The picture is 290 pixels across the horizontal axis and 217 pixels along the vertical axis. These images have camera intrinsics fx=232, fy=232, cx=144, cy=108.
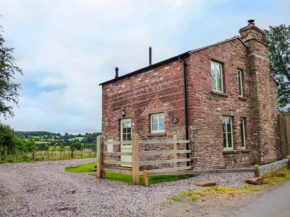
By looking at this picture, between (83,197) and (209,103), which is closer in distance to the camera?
(83,197)

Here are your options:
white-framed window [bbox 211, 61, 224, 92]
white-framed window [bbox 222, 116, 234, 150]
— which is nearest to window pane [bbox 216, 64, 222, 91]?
white-framed window [bbox 211, 61, 224, 92]

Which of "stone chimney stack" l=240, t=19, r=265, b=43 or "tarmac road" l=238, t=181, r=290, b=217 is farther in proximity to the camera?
"stone chimney stack" l=240, t=19, r=265, b=43

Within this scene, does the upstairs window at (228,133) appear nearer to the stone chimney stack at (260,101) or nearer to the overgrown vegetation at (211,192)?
the stone chimney stack at (260,101)

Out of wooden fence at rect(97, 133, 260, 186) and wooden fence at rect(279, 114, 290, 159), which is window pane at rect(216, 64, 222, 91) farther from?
wooden fence at rect(279, 114, 290, 159)

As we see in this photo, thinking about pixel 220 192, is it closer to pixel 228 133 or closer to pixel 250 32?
pixel 228 133

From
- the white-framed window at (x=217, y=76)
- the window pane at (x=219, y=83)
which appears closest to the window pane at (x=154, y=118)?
the white-framed window at (x=217, y=76)

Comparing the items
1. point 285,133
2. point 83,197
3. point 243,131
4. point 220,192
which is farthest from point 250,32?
point 83,197

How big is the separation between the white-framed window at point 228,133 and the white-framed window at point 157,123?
298cm

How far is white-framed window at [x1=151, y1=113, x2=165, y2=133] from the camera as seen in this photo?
10.7 metres

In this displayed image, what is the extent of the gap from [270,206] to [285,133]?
34.0 feet

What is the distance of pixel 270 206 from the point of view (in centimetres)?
514

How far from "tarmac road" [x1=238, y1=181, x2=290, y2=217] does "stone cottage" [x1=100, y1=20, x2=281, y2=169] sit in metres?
3.40

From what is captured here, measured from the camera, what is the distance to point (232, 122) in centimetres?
1137

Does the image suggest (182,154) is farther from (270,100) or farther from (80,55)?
(80,55)
